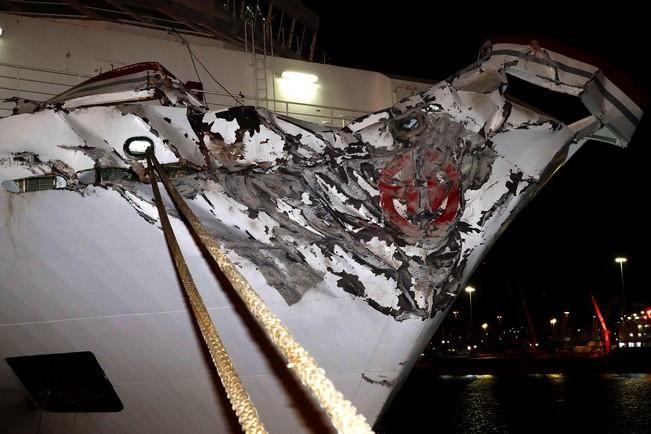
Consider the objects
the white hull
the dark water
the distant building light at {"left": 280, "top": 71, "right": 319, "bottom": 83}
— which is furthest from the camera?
the dark water

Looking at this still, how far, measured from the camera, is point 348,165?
16.8ft

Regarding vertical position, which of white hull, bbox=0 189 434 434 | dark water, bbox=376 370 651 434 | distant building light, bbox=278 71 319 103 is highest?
distant building light, bbox=278 71 319 103

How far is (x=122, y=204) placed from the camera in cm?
458

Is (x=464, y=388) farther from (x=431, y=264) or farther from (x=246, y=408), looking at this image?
(x=246, y=408)

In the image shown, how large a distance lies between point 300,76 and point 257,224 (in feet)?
11.8

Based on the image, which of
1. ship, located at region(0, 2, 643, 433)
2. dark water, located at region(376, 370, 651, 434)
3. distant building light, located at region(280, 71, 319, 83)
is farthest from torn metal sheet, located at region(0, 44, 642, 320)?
dark water, located at region(376, 370, 651, 434)

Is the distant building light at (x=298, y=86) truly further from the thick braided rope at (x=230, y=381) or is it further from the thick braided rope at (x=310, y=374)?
the thick braided rope at (x=310, y=374)

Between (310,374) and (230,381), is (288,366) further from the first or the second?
(230,381)

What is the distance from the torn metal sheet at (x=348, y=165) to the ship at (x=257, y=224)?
0.01m

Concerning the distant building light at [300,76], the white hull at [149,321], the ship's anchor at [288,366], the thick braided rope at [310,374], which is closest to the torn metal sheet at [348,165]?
the white hull at [149,321]

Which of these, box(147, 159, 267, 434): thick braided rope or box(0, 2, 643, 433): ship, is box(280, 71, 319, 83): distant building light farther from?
box(147, 159, 267, 434): thick braided rope

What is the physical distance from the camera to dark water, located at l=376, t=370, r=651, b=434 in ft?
39.0

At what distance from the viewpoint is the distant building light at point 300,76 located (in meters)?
7.84

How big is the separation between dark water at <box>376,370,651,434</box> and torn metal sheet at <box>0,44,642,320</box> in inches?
200
